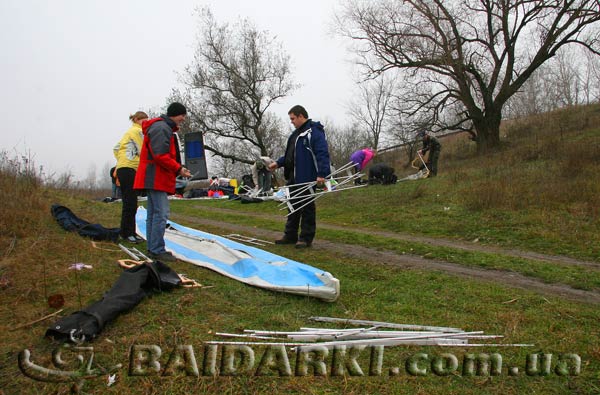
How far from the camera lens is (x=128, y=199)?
239 inches

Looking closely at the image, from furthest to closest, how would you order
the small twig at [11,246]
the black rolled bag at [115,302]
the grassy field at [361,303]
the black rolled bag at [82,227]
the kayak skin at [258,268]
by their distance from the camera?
1. the black rolled bag at [82,227]
2. the small twig at [11,246]
3. the kayak skin at [258,268]
4. the black rolled bag at [115,302]
5. the grassy field at [361,303]

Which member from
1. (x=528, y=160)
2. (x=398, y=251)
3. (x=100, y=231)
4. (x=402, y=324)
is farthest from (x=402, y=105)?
(x=402, y=324)

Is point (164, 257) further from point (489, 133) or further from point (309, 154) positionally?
point (489, 133)

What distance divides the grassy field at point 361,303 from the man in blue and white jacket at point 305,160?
0.37 m

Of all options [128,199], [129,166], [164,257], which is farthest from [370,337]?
[129,166]

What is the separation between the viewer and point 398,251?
6.28 metres

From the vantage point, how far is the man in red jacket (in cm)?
498

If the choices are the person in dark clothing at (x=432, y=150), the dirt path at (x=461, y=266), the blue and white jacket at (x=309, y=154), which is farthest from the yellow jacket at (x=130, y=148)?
the person in dark clothing at (x=432, y=150)

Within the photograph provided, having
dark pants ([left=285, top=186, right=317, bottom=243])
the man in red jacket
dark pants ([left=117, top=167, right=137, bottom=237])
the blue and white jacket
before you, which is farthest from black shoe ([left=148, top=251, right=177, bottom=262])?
the blue and white jacket

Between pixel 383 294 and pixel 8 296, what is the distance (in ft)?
10.9

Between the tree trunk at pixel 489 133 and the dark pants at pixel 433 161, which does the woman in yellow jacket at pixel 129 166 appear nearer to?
the dark pants at pixel 433 161

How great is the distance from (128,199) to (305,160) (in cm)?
265

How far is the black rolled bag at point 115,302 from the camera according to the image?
9.00ft

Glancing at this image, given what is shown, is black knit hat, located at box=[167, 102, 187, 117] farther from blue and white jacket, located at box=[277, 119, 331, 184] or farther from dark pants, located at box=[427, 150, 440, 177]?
dark pants, located at box=[427, 150, 440, 177]
